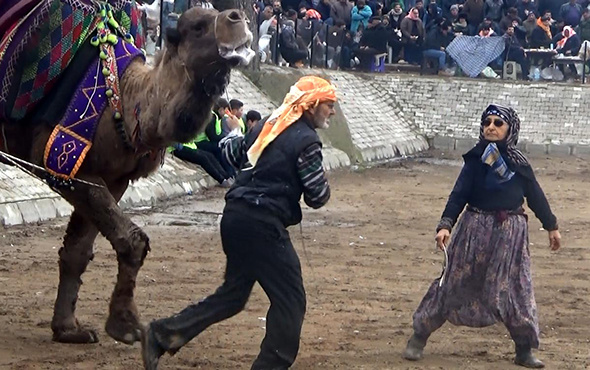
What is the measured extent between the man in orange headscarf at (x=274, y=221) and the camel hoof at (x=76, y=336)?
47.5 inches

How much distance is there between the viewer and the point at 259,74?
2236cm

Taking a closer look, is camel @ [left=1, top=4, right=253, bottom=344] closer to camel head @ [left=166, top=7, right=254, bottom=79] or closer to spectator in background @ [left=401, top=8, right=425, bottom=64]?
camel head @ [left=166, top=7, right=254, bottom=79]

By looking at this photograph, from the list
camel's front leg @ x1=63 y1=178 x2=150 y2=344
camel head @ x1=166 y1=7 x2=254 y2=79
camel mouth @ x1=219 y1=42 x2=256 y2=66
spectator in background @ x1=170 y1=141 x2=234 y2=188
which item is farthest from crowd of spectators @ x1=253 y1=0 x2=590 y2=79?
camel mouth @ x1=219 y1=42 x2=256 y2=66

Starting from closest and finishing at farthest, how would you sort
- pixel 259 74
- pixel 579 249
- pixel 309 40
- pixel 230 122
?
1. pixel 579 249
2. pixel 230 122
3. pixel 259 74
4. pixel 309 40

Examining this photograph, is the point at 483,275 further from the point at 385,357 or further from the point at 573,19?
the point at 573,19

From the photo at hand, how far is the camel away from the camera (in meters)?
6.91

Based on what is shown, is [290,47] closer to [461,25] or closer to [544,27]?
[461,25]

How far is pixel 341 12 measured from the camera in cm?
2781

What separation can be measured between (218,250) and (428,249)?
2147mm

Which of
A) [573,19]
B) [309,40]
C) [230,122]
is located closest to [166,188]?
[230,122]

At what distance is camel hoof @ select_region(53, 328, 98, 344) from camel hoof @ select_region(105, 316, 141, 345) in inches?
14.1

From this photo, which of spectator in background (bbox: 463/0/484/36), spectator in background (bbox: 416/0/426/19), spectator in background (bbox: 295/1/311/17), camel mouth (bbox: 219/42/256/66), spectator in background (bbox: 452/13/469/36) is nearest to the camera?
camel mouth (bbox: 219/42/256/66)

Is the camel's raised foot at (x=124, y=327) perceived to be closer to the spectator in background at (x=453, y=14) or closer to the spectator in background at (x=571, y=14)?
the spectator in background at (x=453, y=14)

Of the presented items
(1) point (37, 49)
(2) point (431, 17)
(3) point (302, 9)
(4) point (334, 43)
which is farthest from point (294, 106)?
(2) point (431, 17)
